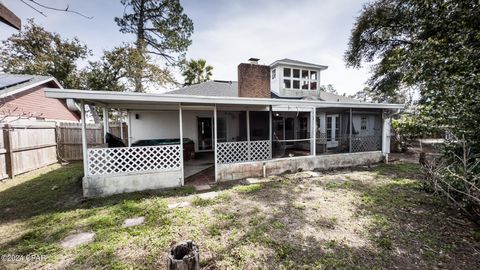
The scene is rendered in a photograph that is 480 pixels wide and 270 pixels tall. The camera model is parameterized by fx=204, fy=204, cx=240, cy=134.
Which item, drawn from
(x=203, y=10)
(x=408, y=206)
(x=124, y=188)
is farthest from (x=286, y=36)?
(x=124, y=188)

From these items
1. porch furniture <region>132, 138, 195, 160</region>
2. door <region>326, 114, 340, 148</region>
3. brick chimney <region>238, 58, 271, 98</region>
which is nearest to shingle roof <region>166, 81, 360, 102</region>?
brick chimney <region>238, 58, 271, 98</region>

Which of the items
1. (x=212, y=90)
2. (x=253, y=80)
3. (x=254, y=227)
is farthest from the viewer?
(x=212, y=90)

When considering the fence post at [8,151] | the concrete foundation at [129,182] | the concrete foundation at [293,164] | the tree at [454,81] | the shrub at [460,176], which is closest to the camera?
the shrub at [460,176]

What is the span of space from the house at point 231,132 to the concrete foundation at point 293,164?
35 millimetres

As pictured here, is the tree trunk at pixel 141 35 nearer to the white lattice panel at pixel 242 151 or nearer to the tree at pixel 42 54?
the tree at pixel 42 54

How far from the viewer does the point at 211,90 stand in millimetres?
12344

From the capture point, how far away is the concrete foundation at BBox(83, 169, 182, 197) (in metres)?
5.45

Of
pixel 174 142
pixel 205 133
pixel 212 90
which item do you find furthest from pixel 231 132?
pixel 174 142

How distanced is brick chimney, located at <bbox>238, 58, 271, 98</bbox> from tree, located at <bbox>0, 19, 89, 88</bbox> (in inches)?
647

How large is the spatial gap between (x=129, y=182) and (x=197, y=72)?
1907 centimetres

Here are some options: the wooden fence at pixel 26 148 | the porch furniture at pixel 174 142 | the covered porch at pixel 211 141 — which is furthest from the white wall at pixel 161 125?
the wooden fence at pixel 26 148

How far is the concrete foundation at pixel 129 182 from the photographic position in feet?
17.9

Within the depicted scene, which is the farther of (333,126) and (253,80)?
(333,126)

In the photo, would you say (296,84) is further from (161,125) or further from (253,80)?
(161,125)
